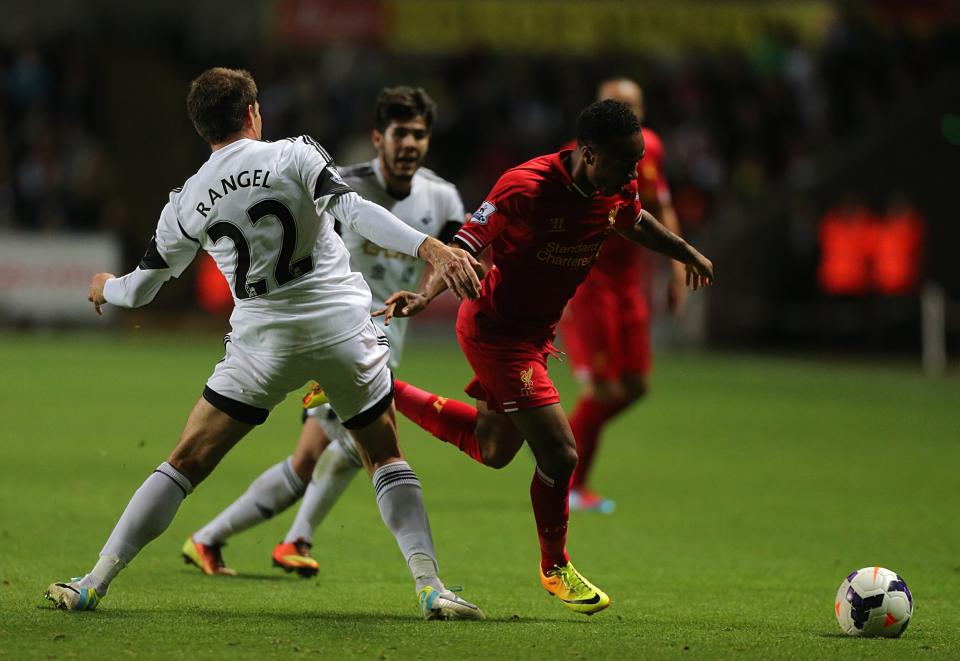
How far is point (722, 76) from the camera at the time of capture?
93.0ft

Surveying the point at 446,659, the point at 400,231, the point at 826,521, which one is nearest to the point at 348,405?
the point at 400,231

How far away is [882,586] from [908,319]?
717 inches

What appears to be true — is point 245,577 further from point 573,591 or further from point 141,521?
point 573,591

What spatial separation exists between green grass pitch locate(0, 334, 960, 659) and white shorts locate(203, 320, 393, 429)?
2.77 feet

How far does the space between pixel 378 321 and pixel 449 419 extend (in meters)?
0.82

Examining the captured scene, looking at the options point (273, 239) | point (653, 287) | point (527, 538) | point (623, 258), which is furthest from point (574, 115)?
point (273, 239)

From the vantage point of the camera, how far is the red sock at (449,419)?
686cm

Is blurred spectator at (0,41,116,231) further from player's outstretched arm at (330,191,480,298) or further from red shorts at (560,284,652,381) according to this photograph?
player's outstretched arm at (330,191,480,298)

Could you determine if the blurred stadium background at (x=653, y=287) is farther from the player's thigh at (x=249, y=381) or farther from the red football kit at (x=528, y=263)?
the player's thigh at (x=249, y=381)

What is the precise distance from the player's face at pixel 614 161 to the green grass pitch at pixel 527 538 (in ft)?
5.82

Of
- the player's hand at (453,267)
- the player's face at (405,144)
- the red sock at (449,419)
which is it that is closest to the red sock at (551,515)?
the red sock at (449,419)

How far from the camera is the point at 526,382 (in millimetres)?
6395

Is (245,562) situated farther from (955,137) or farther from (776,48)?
(776,48)

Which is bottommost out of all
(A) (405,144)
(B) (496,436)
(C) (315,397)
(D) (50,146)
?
(B) (496,436)
